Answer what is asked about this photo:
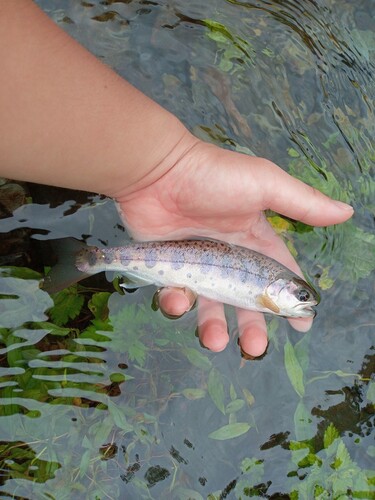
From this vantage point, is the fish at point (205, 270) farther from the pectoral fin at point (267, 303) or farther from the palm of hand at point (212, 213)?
the palm of hand at point (212, 213)

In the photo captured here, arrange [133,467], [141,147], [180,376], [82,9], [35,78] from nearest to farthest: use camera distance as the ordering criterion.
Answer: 1. [35,78]
2. [141,147]
3. [133,467]
4. [180,376]
5. [82,9]

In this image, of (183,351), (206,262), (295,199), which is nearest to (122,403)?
(183,351)

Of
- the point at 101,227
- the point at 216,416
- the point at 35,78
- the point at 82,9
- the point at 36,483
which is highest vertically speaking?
the point at 35,78

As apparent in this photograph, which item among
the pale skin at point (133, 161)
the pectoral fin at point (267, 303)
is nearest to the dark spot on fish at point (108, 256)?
the pale skin at point (133, 161)

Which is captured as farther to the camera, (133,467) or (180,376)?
(180,376)


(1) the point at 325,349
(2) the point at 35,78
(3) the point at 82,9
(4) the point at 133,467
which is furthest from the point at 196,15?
(4) the point at 133,467

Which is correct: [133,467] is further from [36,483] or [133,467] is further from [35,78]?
[35,78]
